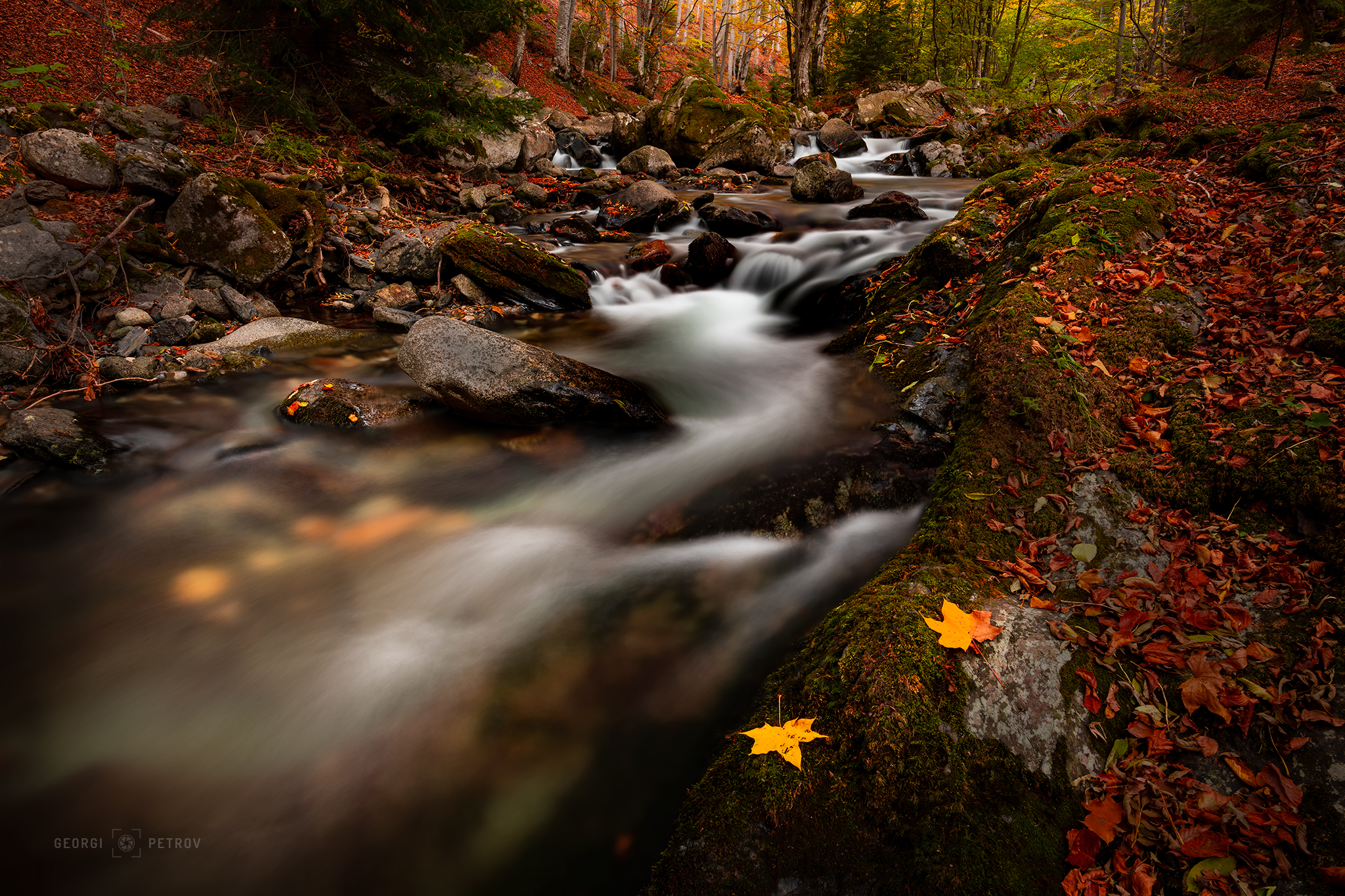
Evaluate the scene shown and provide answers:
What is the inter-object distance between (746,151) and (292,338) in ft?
44.9

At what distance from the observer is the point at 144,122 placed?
363 inches

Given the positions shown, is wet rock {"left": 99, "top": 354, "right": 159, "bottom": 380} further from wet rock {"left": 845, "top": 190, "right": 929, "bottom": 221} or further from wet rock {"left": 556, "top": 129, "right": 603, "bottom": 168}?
wet rock {"left": 556, "top": 129, "right": 603, "bottom": 168}

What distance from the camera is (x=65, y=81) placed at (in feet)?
33.5

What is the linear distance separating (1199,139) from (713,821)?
7.74m

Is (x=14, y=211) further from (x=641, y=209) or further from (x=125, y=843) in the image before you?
(x=641, y=209)

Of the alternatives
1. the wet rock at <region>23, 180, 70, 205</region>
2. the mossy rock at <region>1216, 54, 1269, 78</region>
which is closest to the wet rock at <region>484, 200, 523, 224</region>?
the wet rock at <region>23, 180, 70, 205</region>

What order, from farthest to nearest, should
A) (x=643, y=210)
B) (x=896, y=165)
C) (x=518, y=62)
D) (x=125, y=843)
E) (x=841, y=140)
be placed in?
(x=518, y=62), (x=841, y=140), (x=896, y=165), (x=643, y=210), (x=125, y=843)

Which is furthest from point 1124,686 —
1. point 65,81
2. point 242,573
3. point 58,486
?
point 65,81

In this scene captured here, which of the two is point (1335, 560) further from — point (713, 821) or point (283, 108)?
point (283, 108)

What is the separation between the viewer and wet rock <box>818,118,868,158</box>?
1769 centimetres

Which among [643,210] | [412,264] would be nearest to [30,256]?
[412,264]

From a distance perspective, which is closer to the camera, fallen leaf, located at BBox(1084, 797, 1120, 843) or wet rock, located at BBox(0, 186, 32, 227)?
fallen leaf, located at BBox(1084, 797, 1120, 843)

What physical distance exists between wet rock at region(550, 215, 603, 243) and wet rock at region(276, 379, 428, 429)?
248 inches

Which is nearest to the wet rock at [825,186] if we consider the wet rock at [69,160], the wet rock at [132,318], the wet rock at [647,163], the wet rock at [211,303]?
the wet rock at [647,163]
